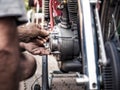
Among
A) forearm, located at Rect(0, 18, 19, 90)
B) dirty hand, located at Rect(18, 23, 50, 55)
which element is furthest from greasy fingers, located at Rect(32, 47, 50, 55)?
forearm, located at Rect(0, 18, 19, 90)

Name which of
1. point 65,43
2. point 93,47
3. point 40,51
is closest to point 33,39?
point 40,51

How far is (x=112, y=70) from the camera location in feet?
8.79

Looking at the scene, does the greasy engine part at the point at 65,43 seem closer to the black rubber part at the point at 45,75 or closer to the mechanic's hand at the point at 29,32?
the mechanic's hand at the point at 29,32

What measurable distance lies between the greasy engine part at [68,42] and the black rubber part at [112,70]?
2.86 ft

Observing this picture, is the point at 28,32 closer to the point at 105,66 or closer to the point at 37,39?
the point at 37,39

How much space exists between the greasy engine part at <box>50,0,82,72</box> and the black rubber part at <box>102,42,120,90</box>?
87cm

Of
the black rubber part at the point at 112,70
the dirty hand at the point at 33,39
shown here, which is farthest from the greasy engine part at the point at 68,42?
the black rubber part at the point at 112,70

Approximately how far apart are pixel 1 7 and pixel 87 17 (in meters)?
1.18

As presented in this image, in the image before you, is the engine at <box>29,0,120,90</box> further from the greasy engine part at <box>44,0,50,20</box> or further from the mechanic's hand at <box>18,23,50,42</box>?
the greasy engine part at <box>44,0,50,20</box>

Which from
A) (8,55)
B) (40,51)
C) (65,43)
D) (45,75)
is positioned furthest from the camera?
(45,75)

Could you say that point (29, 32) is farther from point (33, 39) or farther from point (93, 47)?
point (93, 47)

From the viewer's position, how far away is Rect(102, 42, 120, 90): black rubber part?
8.66 feet

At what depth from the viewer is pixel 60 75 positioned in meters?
5.27

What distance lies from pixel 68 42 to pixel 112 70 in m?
1.00
